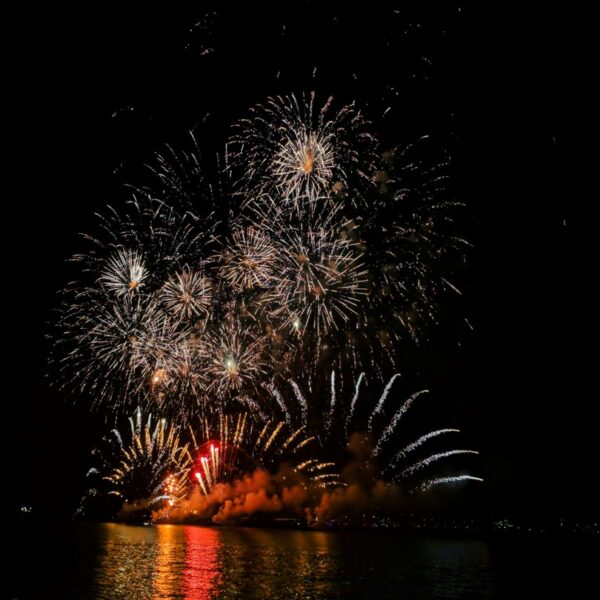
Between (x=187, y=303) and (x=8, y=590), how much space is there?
905cm

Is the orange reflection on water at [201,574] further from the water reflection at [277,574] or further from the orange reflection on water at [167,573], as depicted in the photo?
the orange reflection on water at [167,573]

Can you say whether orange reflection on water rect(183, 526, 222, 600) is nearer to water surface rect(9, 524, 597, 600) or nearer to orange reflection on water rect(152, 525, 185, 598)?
water surface rect(9, 524, 597, 600)

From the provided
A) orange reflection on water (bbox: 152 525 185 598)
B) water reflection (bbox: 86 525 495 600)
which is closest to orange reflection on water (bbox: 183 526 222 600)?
water reflection (bbox: 86 525 495 600)

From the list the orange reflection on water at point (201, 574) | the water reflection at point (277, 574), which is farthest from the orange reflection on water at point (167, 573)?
the orange reflection on water at point (201, 574)

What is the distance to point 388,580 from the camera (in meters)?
16.6

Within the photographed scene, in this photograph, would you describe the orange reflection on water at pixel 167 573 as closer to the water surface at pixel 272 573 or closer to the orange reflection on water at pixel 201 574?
the water surface at pixel 272 573

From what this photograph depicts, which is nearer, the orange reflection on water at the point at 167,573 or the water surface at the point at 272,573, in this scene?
the orange reflection on water at the point at 167,573

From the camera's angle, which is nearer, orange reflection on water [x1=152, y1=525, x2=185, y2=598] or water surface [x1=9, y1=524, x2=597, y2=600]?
orange reflection on water [x1=152, y1=525, x2=185, y2=598]

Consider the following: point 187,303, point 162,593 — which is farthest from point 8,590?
point 187,303

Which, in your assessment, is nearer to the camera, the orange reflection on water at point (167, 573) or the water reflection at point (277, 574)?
the orange reflection on water at point (167, 573)

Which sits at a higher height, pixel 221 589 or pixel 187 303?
pixel 187 303

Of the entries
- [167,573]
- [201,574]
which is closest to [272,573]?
[201,574]

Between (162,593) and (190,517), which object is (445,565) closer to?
(162,593)

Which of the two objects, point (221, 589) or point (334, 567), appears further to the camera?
point (334, 567)
